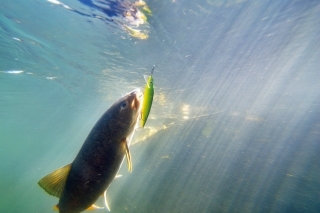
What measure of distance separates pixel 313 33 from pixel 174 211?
11.8 meters

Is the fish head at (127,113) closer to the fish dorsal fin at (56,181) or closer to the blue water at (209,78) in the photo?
the fish dorsal fin at (56,181)

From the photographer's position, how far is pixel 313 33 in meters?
11.6

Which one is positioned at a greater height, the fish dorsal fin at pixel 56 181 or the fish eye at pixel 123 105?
the fish eye at pixel 123 105

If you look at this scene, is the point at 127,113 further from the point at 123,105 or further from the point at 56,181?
the point at 56,181

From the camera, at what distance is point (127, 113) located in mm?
2670

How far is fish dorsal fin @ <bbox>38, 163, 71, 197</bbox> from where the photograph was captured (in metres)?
2.77

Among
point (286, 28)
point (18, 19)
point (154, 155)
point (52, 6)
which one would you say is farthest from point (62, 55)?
point (286, 28)

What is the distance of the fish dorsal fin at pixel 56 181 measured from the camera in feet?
9.07

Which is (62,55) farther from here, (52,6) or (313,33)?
(313,33)

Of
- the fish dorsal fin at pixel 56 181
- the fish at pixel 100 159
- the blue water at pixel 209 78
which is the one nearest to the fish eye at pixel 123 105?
the fish at pixel 100 159

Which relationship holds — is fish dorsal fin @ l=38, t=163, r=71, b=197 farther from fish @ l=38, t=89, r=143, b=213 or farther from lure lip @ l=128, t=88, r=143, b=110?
lure lip @ l=128, t=88, r=143, b=110

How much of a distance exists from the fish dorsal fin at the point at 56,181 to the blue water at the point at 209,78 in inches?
324

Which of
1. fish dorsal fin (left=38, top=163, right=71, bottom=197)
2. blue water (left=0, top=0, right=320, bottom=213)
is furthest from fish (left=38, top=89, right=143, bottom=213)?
blue water (left=0, top=0, right=320, bottom=213)

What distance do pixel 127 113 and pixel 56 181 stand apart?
4.14ft
